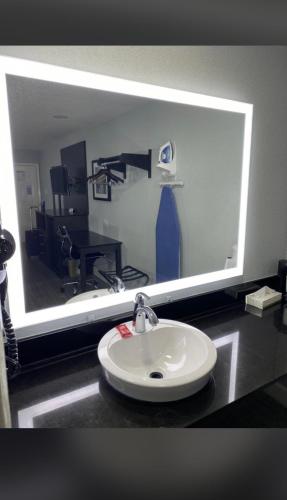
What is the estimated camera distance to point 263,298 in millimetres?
1542

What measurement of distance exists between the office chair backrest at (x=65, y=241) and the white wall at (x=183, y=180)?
0.38 feet

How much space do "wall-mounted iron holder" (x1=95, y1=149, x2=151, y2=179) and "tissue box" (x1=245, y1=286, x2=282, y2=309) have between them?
0.86 meters

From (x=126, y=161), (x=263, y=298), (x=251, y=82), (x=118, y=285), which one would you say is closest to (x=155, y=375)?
(x=118, y=285)

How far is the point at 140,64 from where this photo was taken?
1.09 metres

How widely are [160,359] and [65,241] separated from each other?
61 centimetres

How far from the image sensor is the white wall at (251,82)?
40.9 inches

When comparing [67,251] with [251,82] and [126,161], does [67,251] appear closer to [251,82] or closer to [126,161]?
[126,161]

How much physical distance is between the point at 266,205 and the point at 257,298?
54 cm

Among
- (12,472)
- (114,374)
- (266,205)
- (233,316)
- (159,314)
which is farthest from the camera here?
(266,205)

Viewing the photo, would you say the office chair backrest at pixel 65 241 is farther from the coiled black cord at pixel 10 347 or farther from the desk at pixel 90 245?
the coiled black cord at pixel 10 347

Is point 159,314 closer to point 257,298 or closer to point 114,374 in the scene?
point 114,374

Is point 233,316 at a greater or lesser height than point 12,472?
lesser

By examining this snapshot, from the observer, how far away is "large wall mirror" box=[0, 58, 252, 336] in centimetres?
99

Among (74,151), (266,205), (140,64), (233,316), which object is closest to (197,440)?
(74,151)
